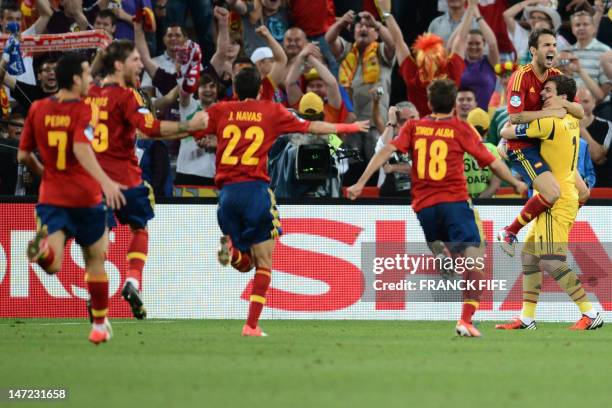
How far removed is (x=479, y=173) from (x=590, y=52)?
269 centimetres

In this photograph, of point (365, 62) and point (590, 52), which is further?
point (365, 62)

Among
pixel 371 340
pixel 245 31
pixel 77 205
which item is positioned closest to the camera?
pixel 77 205

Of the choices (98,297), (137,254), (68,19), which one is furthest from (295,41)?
(98,297)

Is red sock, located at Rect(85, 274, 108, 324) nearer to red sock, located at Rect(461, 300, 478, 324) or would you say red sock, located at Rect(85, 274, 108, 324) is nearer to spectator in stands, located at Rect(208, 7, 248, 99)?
red sock, located at Rect(461, 300, 478, 324)

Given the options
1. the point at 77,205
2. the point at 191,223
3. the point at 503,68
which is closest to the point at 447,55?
the point at 503,68

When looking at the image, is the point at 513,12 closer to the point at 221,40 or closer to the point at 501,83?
the point at 501,83

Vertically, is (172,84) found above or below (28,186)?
above

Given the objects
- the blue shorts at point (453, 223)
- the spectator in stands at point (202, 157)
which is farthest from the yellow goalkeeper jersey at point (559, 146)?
the spectator in stands at point (202, 157)

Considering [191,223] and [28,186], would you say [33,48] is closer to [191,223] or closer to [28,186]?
[28,186]

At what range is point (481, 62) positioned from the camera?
17141 millimetres

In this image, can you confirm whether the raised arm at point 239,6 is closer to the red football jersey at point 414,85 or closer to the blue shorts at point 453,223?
the red football jersey at point 414,85

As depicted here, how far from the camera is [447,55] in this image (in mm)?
16516

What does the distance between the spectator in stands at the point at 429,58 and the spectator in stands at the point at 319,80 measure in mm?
1034

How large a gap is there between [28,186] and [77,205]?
5984 millimetres
